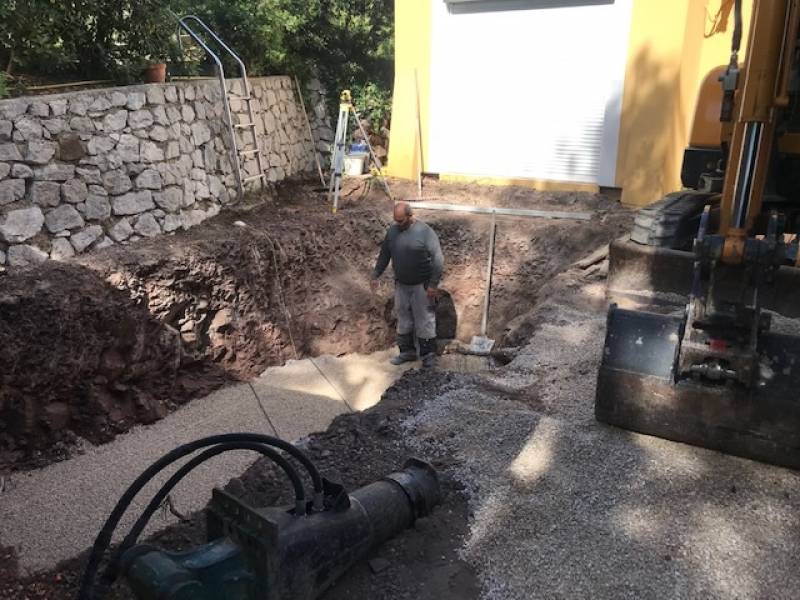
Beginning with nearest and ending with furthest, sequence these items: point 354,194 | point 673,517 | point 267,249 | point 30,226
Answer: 1. point 673,517
2. point 30,226
3. point 267,249
4. point 354,194

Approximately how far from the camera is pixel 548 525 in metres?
3.40

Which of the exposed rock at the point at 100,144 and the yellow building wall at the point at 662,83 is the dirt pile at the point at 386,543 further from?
the yellow building wall at the point at 662,83

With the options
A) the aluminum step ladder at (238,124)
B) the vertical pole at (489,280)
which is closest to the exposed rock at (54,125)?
the aluminum step ladder at (238,124)

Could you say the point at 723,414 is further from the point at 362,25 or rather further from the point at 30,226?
the point at 362,25

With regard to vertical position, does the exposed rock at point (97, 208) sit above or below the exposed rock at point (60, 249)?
above

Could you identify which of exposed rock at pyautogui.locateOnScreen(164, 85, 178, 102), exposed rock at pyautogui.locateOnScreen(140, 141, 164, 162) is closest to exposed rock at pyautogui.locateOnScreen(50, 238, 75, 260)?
exposed rock at pyautogui.locateOnScreen(140, 141, 164, 162)

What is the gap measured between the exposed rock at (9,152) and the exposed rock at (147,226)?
1.55 metres

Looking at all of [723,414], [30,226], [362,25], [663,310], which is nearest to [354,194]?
[362,25]

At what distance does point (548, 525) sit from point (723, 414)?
3.99 ft

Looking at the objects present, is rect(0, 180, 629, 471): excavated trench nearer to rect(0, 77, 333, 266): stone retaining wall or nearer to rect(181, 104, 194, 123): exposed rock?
rect(0, 77, 333, 266): stone retaining wall

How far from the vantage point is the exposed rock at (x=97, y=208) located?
7426mm

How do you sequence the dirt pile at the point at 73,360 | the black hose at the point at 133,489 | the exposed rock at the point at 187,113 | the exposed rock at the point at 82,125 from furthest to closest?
the exposed rock at the point at 187,113
the exposed rock at the point at 82,125
the dirt pile at the point at 73,360
the black hose at the point at 133,489

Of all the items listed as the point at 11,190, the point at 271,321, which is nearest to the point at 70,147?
the point at 11,190

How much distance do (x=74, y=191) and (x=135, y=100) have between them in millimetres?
1557
